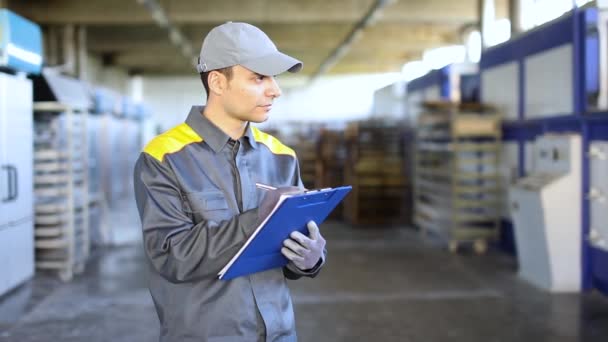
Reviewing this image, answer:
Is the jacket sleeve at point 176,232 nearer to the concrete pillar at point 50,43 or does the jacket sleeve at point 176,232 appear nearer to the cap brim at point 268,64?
the cap brim at point 268,64

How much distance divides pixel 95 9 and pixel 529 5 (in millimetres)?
7539

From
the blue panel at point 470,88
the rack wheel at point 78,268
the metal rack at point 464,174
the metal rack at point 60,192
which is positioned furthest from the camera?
the blue panel at point 470,88

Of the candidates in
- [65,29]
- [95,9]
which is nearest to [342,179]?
[95,9]

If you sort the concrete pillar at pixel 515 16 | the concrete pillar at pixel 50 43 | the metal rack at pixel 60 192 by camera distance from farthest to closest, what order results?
the concrete pillar at pixel 50 43 → the concrete pillar at pixel 515 16 → the metal rack at pixel 60 192

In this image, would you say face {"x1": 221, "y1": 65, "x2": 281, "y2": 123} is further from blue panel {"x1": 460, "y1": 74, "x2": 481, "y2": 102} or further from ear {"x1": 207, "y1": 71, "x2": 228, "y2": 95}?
blue panel {"x1": 460, "y1": 74, "x2": 481, "y2": 102}

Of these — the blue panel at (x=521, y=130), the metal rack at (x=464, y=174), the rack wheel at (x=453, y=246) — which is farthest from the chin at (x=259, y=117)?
the rack wheel at (x=453, y=246)

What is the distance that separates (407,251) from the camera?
7.12 metres

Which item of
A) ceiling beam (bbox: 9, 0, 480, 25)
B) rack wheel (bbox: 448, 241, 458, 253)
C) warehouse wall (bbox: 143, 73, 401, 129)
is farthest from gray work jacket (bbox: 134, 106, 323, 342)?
warehouse wall (bbox: 143, 73, 401, 129)

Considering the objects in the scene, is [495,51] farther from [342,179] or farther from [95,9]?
[95,9]

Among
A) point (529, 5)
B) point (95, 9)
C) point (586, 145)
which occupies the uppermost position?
point (95, 9)

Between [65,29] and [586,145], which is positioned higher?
[65,29]

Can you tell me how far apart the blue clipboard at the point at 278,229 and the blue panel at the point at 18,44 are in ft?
14.1

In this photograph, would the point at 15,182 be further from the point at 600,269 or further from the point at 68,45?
the point at 68,45

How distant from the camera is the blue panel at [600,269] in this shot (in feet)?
16.0
